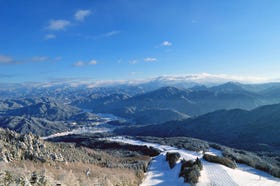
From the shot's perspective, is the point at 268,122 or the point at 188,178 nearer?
the point at 188,178

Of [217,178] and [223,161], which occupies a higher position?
[217,178]

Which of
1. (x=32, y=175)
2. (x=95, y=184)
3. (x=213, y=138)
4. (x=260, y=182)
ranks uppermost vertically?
(x=32, y=175)

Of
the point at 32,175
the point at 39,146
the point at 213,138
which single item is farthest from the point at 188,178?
the point at 213,138

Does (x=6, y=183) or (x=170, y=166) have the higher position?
(x=6, y=183)

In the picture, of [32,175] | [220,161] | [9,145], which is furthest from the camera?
[220,161]

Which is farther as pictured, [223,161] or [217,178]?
[223,161]

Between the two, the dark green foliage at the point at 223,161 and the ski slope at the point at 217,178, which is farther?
the dark green foliage at the point at 223,161

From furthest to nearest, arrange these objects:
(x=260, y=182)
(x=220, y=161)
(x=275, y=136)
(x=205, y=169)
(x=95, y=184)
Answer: (x=275, y=136) < (x=220, y=161) < (x=205, y=169) < (x=260, y=182) < (x=95, y=184)

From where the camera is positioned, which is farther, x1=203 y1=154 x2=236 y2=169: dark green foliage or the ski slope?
x1=203 y1=154 x2=236 y2=169: dark green foliage

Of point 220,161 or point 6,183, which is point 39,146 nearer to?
point 6,183
